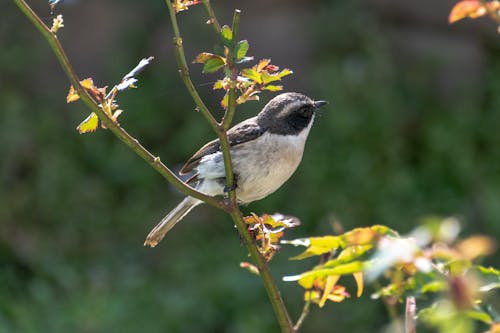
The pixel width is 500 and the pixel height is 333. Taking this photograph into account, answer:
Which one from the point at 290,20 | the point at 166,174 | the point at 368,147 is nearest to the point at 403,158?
the point at 368,147

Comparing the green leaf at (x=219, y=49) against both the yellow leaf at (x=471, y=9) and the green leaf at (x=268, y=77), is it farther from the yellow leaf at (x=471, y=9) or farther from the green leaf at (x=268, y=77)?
the yellow leaf at (x=471, y=9)

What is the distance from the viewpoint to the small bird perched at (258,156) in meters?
3.31

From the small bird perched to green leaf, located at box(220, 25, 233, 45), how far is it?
1.41 meters

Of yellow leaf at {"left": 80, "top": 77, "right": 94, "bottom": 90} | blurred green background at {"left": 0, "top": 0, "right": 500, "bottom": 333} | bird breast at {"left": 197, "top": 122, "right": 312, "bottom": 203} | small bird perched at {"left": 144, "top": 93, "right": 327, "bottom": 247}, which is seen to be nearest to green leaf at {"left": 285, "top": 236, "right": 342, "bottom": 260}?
yellow leaf at {"left": 80, "top": 77, "right": 94, "bottom": 90}

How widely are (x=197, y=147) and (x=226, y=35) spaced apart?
484 cm

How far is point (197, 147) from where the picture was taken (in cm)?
664

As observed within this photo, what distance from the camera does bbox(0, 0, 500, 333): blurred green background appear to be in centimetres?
539

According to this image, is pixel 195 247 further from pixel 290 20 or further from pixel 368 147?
pixel 290 20

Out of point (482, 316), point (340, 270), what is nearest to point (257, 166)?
point (340, 270)

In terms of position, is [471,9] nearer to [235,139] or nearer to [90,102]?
[90,102]

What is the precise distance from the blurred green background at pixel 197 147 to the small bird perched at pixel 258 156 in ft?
5.98

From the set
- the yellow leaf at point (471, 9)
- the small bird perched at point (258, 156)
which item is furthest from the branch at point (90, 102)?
the small bird perched at point (258, 156)

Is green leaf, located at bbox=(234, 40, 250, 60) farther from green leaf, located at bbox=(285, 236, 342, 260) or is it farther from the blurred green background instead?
the blurred green background

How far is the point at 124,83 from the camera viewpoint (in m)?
1.85
